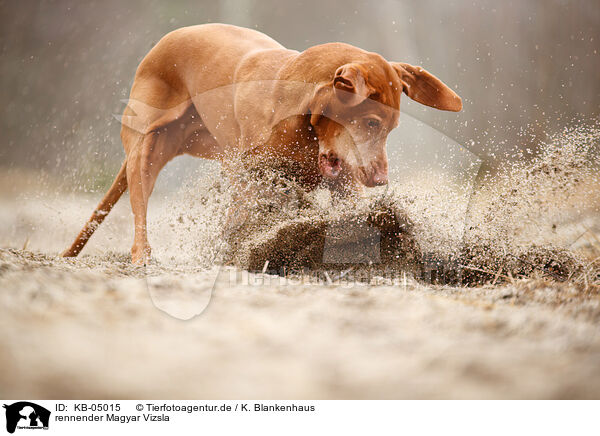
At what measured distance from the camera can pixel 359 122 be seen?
97 cm

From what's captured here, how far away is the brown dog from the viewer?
3.23ft

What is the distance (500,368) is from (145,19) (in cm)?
153

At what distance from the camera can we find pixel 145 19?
1432 mm

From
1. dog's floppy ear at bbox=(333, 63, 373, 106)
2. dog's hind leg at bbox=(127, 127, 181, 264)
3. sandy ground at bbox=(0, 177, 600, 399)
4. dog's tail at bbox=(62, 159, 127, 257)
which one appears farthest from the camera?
dog's tail at bbox=(62, 159, 127, 257)

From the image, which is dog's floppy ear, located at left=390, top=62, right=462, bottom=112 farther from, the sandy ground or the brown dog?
the sandy ground

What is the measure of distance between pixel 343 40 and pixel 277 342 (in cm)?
114

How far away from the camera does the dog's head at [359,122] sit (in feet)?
3.11

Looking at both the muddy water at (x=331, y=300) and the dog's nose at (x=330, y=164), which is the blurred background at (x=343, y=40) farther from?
the dog's nose at (x=330, y=164)

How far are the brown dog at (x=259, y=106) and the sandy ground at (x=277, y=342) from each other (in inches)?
16.4
